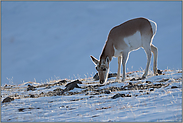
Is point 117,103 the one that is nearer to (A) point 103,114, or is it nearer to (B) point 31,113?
(A) point 103,114

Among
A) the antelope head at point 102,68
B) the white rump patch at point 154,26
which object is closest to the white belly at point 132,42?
the white rump patch at point 154,26

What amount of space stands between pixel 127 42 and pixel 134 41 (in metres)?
0.45

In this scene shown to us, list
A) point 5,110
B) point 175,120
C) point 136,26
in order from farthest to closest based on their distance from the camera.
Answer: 1. point 136,26
2. point 5,110
3. point 175,120

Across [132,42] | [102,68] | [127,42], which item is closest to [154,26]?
[132,42]

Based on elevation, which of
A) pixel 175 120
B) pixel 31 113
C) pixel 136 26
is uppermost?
pixel 136 26

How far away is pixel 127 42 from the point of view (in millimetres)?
12609

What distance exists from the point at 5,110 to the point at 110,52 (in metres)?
8.24

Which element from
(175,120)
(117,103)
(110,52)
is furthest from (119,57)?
(175,120)

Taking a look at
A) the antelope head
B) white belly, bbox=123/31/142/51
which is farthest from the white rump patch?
the antelope head

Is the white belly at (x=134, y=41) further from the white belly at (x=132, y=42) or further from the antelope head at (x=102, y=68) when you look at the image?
the antelope head at (x=102, y=68)

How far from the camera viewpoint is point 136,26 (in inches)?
489

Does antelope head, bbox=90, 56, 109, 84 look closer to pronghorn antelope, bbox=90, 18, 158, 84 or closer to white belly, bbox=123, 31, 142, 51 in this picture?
pronghorn antelope, bbox=90, 18, 158, 84

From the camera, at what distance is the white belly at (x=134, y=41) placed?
1231cm

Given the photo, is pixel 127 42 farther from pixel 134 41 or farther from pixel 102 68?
pixel 102 68
